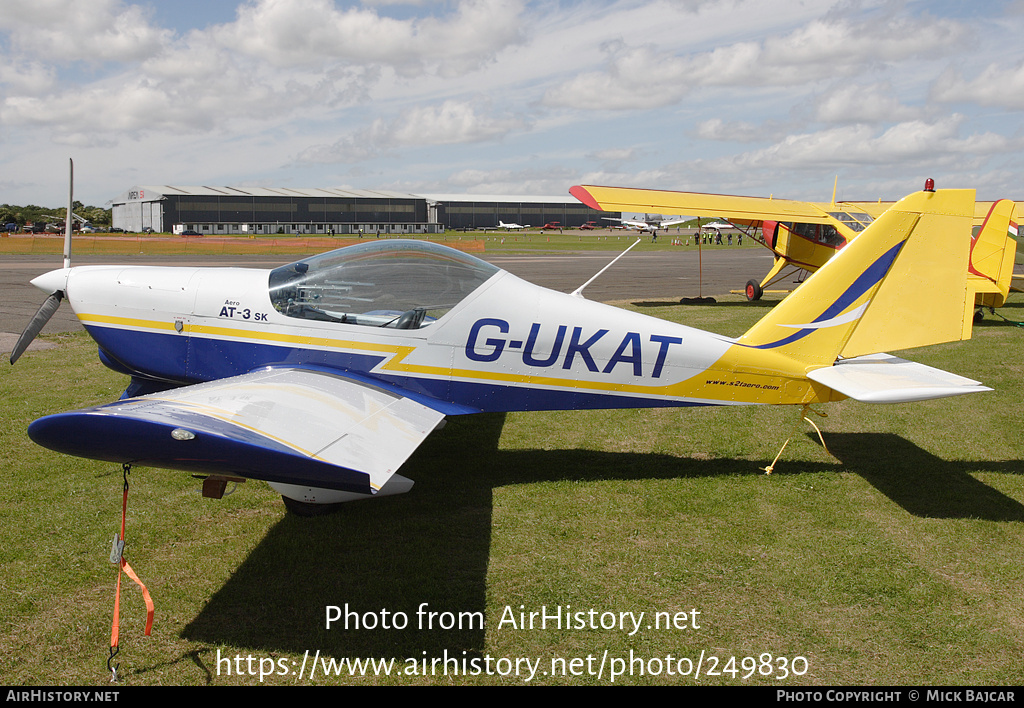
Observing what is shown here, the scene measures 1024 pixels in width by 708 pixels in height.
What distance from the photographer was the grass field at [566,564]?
340 cm

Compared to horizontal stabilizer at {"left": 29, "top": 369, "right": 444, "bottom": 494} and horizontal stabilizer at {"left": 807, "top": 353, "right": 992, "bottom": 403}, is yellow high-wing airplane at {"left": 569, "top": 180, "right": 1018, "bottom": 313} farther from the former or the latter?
horizontal stabilizer at {"left": 29, "top": 369, "right": 444, "bottom": 494}

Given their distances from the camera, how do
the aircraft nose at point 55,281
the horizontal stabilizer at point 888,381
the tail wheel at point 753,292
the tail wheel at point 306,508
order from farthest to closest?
the tail wheel at point 753,292
the aircraft nose at point 55,281
the tail wheel at point 306,508
the horizontal stabilizer at point 888,381

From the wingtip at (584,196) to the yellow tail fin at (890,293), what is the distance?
9.85 meters

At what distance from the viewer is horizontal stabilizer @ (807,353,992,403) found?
188 inches

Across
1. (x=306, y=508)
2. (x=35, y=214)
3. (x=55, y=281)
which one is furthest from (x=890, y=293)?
(x=35, y=214)

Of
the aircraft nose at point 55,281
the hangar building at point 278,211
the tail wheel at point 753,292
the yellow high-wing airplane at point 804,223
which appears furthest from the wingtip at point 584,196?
the hangar building at point 278,211

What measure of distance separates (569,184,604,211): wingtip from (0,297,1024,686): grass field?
31.1 ft

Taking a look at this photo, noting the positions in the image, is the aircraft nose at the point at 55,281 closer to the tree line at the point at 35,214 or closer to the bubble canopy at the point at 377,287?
the bubble canopy at the point at 377,287

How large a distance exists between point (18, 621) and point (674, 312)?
14200mm

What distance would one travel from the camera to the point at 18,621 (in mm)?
3564

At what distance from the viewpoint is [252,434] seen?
3.49 m

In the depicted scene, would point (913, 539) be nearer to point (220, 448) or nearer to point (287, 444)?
point (287, 444)

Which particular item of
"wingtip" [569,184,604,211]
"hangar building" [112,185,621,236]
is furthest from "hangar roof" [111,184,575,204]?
"wingtip" [569,184,604,211]

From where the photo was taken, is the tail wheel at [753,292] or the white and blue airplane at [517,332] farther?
the tail wheel at [753,292]
